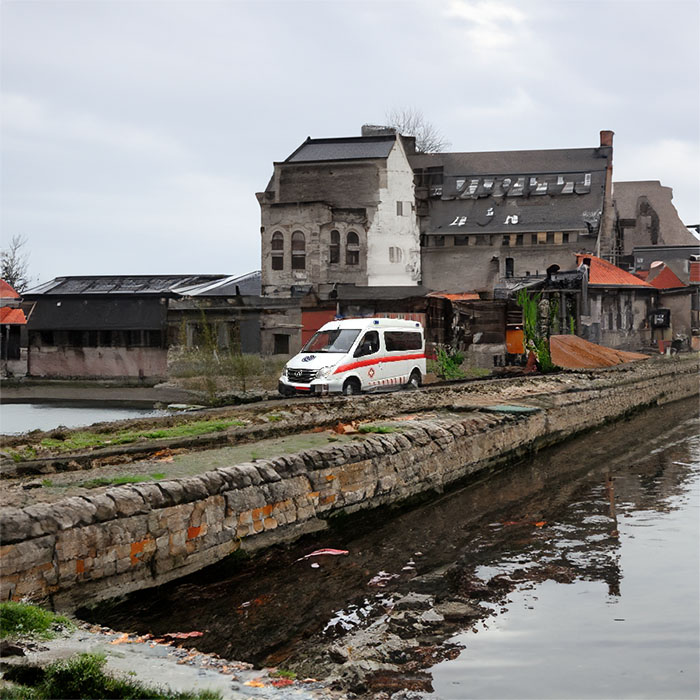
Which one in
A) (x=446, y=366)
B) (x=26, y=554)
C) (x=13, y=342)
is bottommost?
(x=26, y=554)

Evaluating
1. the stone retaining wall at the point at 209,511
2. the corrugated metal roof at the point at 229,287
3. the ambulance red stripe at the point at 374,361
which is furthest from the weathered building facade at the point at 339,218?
the stone retaining wall at the point at 209,511

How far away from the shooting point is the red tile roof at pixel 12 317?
49.5 meters

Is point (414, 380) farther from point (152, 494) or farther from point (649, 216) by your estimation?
point (649, 216)

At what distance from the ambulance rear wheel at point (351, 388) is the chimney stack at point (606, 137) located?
42156 millimetres

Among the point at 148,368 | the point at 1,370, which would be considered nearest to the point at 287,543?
the point at 148,368

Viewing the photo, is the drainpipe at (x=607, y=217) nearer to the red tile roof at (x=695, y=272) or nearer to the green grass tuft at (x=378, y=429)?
the red tile roof at (x=695, y=272)

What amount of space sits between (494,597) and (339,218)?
4142cm

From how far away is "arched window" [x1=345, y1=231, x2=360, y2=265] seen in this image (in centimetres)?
4938

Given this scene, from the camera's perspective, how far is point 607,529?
43.3 ft

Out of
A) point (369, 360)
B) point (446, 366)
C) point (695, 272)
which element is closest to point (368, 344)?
point (369, 360)

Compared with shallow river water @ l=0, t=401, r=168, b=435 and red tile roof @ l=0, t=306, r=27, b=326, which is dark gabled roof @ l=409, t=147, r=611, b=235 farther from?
red tile roof @ l=0, t=306, r=27, b=326

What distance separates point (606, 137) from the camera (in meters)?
60.0

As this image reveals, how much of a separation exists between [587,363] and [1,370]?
32.2 meters

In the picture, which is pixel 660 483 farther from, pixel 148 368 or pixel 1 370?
pixel 1 370
